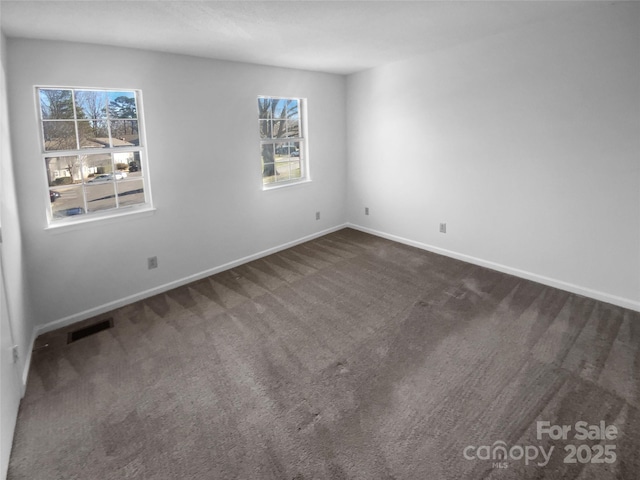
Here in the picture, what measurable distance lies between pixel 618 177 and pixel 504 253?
1244mm

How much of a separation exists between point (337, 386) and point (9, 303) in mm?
2139

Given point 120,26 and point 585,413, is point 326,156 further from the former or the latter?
point 585,413

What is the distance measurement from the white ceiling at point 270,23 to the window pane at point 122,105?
0.43m

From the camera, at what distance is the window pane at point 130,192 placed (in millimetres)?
3375

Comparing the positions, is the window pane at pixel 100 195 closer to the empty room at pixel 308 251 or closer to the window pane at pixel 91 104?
the empty room at pixel 308 251

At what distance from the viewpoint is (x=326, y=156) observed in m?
5.22

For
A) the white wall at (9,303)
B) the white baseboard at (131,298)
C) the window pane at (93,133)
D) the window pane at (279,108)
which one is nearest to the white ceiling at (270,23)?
the white wall at (9,303)

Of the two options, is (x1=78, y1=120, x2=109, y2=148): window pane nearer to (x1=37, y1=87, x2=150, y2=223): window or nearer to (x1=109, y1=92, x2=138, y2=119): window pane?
(x1=37, y1=87, x2=150, y2=223): window

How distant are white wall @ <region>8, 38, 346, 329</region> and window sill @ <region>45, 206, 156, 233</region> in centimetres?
5

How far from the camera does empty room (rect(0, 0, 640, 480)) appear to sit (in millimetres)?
1877

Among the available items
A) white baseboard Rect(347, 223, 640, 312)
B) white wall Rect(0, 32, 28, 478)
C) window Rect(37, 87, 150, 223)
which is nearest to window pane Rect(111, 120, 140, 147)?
window Rect(37, 87, 150, 223)

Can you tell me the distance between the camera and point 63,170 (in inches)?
118

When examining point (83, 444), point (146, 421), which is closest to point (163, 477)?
point (146, 421)

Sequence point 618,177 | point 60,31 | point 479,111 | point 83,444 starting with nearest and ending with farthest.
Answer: point 83,444, point 60,31, point 618,177, point 479,111
